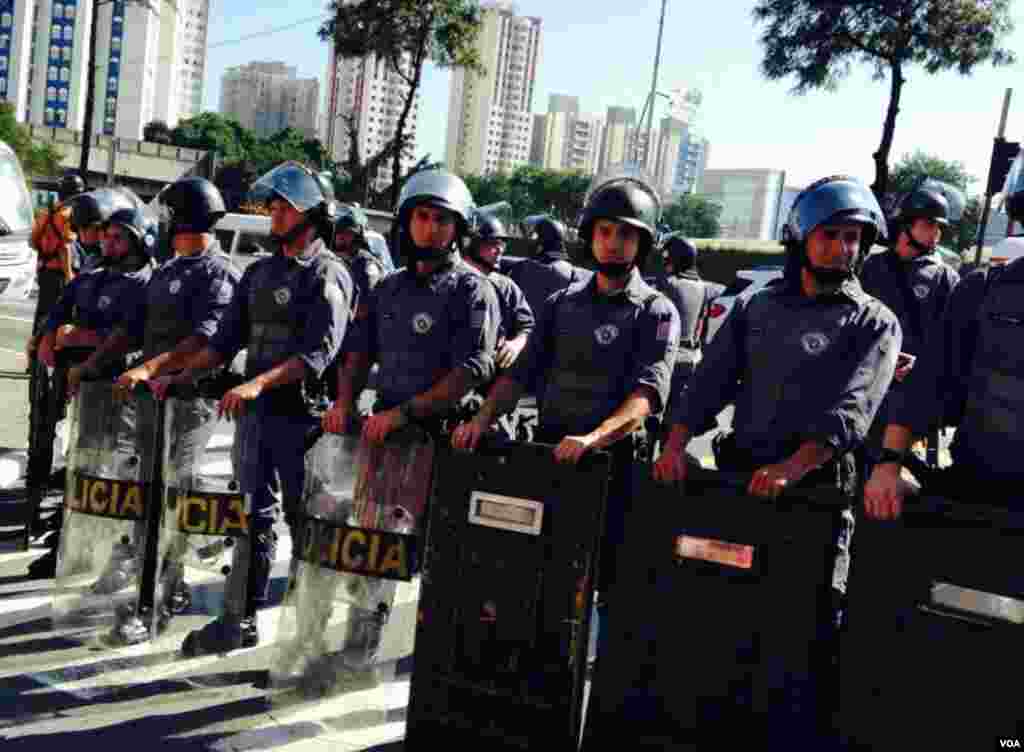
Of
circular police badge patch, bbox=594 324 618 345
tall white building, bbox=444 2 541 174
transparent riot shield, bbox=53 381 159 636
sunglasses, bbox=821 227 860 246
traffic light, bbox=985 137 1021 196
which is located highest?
tall white building, bbox=444 2 541 174

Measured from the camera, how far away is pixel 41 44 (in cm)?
13962

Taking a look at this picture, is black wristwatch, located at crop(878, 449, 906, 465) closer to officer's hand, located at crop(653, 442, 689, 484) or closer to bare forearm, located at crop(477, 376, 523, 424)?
officer's hand, located at crop(653, 442, 689, 484)

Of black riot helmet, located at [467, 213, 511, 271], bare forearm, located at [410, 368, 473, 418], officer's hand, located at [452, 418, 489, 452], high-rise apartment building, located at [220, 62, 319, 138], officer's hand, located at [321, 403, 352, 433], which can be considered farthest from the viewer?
high-rise apartment building, located at [220, 62, 319, 138]

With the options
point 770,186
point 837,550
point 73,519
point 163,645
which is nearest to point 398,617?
point 163,645

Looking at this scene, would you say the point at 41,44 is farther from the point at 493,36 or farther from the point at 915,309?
the point at 915,309

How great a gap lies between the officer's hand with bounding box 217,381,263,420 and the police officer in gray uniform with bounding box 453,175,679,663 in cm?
102

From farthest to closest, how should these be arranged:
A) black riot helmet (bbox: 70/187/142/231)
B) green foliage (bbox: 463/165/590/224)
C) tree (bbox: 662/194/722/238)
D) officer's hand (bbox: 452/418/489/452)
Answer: green foliage (bbox: 463/165/590/224) → tree (bbox: 662/194/722/238) → black riot helmet (bbox: 70/187/142/231) → officer's hand (bbox: 452/418/489/452)

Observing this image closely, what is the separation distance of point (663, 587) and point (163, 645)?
2439 mm

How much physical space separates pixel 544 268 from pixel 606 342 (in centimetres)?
495

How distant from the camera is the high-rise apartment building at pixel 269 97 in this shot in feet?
462

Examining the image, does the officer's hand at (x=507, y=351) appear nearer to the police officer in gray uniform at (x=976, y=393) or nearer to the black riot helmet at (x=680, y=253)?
the police officer in gray uniform at (x=976, y=393)

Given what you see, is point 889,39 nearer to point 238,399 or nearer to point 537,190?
point 238,399

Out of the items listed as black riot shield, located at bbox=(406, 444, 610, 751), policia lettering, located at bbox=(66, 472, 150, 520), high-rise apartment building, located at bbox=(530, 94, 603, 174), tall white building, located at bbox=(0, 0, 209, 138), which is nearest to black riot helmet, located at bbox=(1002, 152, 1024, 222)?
black riot shield, located at bbox=(406, 444, 610, 751)

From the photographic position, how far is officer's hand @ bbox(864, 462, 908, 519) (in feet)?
9.52
